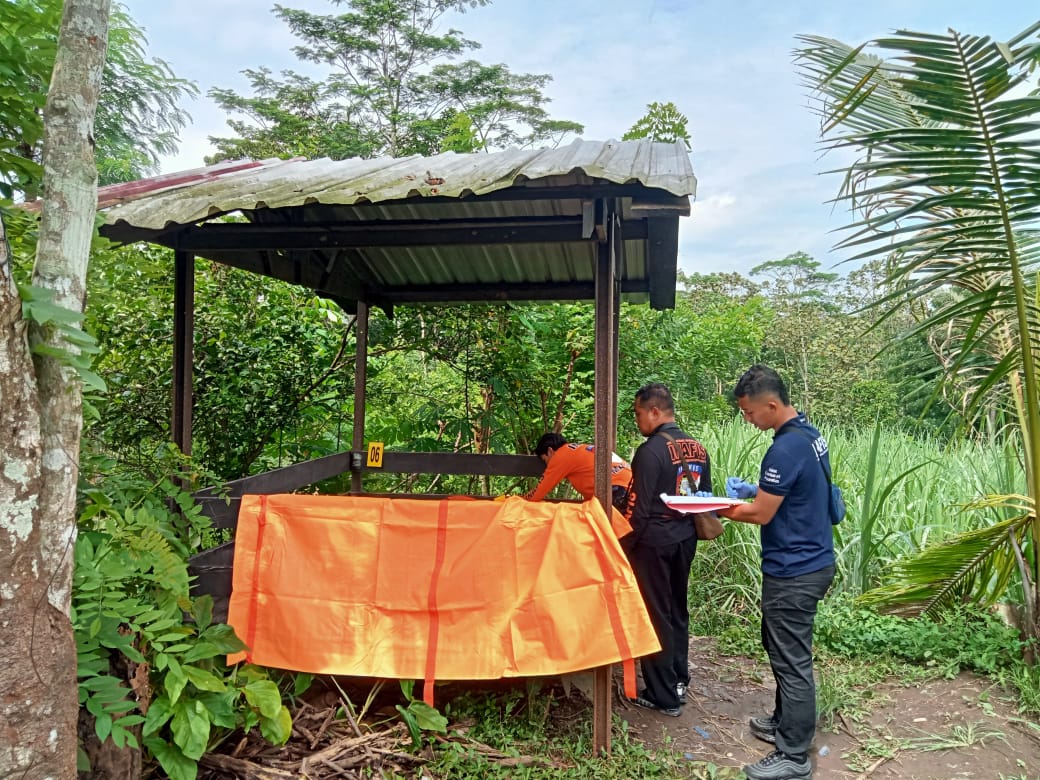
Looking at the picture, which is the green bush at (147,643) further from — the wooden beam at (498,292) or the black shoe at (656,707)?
the wooden beam at (498,292)

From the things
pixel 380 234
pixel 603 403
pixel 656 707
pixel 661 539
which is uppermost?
pixel 380 234

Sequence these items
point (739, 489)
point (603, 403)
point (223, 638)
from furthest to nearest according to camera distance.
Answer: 1. point (739, 489)
2. point (603, 403)
3. point (223, 638)

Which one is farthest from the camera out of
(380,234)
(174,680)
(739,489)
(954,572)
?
(954,572)

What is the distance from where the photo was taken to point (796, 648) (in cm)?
296

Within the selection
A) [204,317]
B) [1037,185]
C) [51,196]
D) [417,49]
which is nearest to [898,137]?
[1037,185]

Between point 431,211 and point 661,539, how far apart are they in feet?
6.95

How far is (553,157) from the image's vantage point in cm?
316

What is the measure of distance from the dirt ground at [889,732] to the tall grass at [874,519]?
2.78 feet

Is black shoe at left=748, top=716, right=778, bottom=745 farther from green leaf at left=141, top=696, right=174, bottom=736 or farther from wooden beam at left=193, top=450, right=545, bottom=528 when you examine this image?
green leaf at left=141, top=696, right=174, bottom=736

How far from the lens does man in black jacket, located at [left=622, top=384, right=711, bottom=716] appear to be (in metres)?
3.57

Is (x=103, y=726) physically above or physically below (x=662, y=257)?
below

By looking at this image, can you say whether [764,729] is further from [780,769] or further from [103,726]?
[103,726]

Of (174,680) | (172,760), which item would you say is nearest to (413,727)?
(172,760)

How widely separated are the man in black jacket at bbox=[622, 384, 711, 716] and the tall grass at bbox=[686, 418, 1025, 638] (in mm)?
1268
